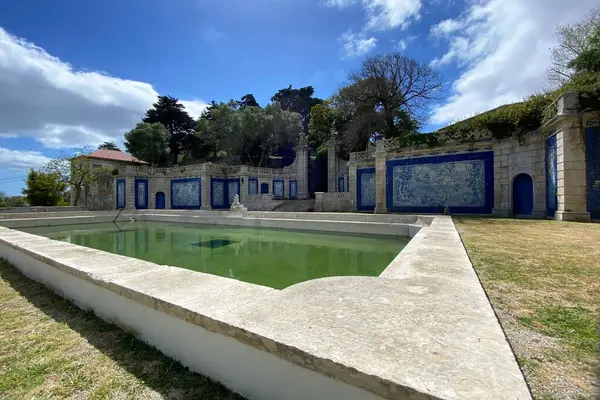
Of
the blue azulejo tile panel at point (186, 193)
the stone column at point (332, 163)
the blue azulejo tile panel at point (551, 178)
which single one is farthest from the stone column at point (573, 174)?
the blue azulejo tile panel at point (186, 193)

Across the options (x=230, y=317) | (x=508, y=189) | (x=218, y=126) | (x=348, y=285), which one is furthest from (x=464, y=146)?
(x=218, y=126)

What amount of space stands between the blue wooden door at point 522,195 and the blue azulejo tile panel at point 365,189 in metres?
6.58

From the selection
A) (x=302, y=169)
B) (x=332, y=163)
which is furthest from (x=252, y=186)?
(x=332, y=163)

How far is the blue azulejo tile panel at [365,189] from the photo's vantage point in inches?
637

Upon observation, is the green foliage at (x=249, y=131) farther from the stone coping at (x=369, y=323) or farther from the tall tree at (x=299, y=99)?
the stone coping at (x=369, y=323)

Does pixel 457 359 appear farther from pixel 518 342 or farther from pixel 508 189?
pixel 508 189

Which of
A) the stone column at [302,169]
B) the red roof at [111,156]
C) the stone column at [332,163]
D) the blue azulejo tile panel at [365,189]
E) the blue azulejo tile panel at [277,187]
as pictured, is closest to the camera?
the blue azulejo tile panel at [365,189]

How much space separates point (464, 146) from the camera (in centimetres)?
1270

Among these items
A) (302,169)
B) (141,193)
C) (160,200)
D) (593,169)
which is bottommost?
(160,200)

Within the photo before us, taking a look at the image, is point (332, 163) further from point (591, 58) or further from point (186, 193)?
point (591, 58)

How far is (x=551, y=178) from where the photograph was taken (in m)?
9.74

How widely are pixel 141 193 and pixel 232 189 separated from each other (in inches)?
322

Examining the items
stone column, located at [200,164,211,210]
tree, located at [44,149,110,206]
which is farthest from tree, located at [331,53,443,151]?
tree, located at [44,149,110,206]

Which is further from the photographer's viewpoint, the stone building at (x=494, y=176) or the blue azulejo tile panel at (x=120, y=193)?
the blue azulejo tile panel at (x=120, y=193)
